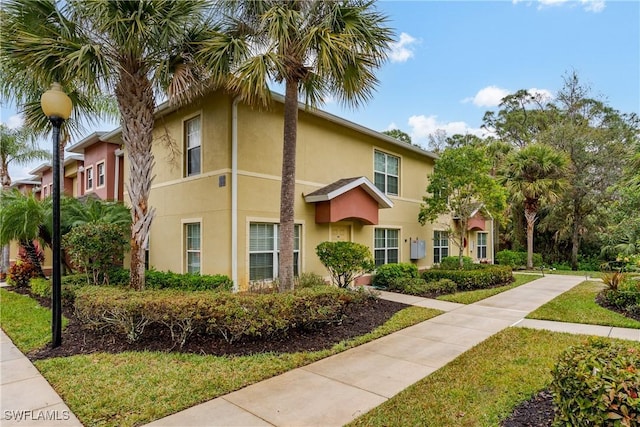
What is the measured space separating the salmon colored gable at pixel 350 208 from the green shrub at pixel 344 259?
1.14m

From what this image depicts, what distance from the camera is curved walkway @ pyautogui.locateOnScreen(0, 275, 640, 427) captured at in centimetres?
411

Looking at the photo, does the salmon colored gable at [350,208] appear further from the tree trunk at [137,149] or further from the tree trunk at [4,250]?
the tree trunk at [4,250]

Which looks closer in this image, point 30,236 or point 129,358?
point 129,358

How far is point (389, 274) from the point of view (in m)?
13.5

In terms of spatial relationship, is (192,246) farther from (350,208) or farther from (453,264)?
(453,264)

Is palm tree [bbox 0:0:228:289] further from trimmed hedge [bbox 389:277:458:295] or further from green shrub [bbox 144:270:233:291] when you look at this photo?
trimmed hedge [bbox 389:277:458:295]

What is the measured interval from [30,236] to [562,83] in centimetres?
3172

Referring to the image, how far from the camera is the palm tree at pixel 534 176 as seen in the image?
20.4 meters

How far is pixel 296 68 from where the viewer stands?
8719 mm

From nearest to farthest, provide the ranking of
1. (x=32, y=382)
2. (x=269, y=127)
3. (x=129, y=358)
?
1. (x=32, y=382)
2. (x=129, y=358)
3. (x=269, y=127)

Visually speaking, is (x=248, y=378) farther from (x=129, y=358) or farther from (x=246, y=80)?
(x=246, y=80)

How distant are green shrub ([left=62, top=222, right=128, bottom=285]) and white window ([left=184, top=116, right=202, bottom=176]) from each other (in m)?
2.76

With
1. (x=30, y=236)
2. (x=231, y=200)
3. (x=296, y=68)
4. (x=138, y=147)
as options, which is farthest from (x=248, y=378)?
(x=30, y=236)

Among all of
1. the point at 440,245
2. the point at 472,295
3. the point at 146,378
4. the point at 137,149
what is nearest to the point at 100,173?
the point at 137,149
